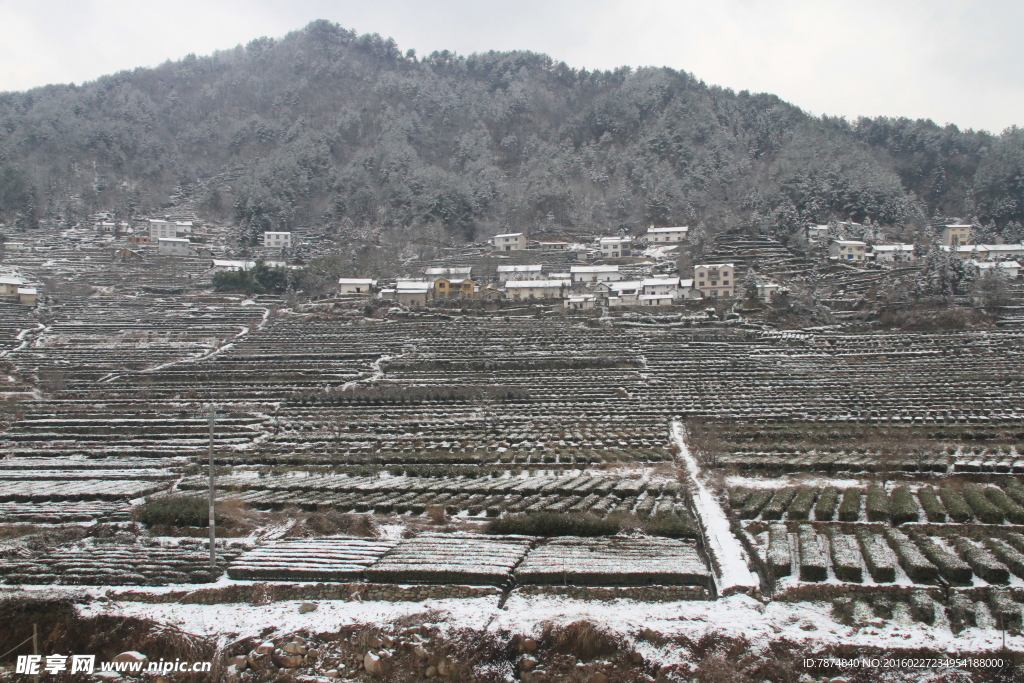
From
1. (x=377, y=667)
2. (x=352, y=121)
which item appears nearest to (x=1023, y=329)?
(x=377, y=667)

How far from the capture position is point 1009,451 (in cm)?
2273

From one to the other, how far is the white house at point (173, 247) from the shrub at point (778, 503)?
2559 inches

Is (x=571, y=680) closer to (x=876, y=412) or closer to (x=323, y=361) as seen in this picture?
(x=876, y=412)

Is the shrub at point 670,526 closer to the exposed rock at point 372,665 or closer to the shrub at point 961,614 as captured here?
the shrub at point 961,614

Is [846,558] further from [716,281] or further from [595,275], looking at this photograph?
[595,275]

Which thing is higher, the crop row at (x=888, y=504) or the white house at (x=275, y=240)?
the white house at (x=275, y=240)

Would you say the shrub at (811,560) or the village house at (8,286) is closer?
the shrub at (811,560)

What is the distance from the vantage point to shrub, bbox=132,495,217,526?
16.9 meters

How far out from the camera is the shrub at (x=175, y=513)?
55.5 ft

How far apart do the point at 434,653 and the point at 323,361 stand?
3159 cm

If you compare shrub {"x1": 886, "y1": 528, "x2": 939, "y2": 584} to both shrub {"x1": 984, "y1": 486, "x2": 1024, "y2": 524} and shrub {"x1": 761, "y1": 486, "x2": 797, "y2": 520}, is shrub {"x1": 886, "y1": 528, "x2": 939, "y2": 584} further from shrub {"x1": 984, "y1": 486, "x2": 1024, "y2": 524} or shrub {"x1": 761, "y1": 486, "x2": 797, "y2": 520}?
shrub {"x1": 984, "y1": 486, "x2": 1024, "y2": 524}

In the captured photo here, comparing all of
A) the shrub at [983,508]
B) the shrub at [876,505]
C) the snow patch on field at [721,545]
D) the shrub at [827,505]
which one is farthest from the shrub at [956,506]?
the snow patch on field at [721,545]

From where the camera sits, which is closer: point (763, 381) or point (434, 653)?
point (434, 653)

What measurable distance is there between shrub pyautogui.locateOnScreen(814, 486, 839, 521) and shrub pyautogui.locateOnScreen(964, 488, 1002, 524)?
3.08 m
